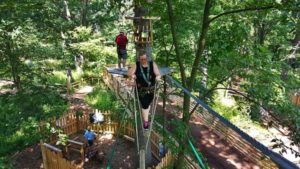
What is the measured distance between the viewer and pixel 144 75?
5543 millimetres

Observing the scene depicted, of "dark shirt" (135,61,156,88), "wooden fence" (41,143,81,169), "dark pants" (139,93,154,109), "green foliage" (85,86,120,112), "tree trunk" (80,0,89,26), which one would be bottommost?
"wooden fence" (41,143,81,169)

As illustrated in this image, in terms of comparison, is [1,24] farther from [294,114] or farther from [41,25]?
[294,114]

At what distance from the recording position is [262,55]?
7.56 meters

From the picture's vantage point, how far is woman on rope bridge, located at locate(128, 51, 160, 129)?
18.0ft

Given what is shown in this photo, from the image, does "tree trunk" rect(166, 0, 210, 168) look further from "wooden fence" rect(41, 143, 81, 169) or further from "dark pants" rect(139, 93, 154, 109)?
"wooden fence" rect(41, 143, 81, 169)

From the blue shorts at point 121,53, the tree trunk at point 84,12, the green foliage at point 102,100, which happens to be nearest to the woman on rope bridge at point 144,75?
the blue shorts at point 121,53

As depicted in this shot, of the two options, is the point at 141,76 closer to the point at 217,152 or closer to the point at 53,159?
the point at 53,159

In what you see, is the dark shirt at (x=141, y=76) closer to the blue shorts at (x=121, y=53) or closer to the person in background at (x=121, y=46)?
the person in background at (x=121, y=46)

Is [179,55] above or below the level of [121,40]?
below

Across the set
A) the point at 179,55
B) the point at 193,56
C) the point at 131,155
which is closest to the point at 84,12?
the point at 131,155

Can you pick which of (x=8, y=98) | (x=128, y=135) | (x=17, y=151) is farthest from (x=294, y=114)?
(x=17, y=151)

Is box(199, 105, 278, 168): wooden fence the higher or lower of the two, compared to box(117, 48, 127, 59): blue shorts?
lower

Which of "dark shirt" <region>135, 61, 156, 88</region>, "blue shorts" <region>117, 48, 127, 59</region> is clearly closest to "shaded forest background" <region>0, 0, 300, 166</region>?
"dark shirt" <region>135, 61, 156, 88</region>

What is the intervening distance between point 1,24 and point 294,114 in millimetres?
8018
